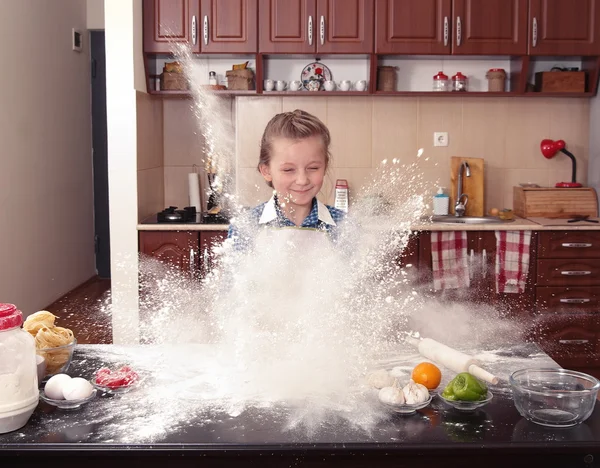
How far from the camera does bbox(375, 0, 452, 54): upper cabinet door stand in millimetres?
4570

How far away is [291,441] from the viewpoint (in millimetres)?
1553

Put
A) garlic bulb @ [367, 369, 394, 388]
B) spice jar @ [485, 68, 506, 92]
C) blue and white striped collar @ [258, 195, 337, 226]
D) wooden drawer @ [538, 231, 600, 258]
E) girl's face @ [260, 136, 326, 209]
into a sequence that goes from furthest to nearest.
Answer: spice jar @ [485, 68, 506, 92]
wooden drawer @ [538, 231, 600, 258]
blue and white striped collar @ [258, 195, 337, 226]
girl's face @ [260, 136, 326, 209]
garlic bulb @ [367, 369, 394, 388]

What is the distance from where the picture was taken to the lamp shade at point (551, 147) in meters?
4.87

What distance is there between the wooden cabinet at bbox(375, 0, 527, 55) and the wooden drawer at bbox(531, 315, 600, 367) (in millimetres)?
1546

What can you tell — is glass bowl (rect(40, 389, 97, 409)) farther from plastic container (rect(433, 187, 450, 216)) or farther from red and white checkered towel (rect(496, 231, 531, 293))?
plastic container (rect(433, 187, 450, 216))

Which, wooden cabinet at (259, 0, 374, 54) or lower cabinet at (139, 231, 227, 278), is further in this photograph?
wooden cabinet at (259, 0, 374, 54)

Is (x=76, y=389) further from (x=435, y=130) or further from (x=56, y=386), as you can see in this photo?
(x=435, y=130)

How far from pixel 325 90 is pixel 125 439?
344 centimetres

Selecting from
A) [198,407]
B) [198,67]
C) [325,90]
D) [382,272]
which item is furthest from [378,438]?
[198,67]

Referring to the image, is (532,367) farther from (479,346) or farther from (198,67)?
(198,67)

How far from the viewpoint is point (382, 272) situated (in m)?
4.39

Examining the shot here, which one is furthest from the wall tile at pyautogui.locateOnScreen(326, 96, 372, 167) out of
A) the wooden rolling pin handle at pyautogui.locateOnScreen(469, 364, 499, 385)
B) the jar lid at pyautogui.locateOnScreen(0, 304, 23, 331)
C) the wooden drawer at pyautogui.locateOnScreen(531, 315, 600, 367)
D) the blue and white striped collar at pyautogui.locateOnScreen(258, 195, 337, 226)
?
the jar lid at pyautogui.locateOnScreen(0, 304, 23, 331)

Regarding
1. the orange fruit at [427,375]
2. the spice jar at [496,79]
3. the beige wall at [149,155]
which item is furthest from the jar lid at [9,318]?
the spice jar at [496,79]

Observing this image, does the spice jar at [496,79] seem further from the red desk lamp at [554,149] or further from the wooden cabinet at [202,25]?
the wooden cabinet at [202,25]
